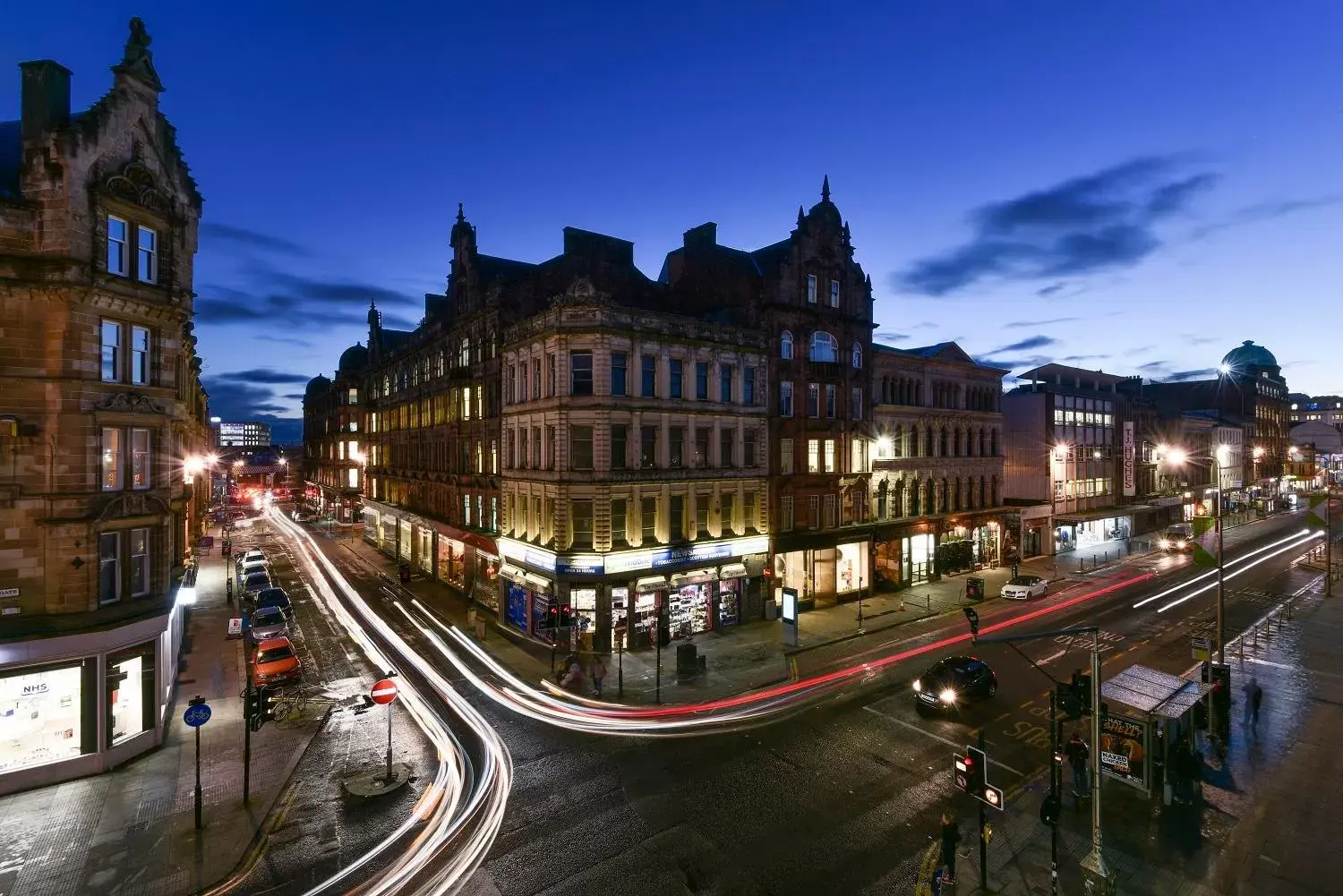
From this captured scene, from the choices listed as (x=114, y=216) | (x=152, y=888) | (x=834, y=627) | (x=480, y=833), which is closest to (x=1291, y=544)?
(x=834, y=627)

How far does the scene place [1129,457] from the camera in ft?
208

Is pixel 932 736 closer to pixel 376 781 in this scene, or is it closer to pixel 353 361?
A: pixel 376 781

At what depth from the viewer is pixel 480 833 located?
1461cm

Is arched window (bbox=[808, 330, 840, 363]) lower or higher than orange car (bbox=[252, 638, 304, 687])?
higher

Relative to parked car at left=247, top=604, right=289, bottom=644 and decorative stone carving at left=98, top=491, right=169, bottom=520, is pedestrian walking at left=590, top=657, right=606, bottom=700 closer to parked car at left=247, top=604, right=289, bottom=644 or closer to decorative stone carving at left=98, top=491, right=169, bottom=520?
parked car at left=247, top=604, right=289, bottom=644

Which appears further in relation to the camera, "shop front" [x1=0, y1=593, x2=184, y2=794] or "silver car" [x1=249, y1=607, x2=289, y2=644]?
"silver car" [x1=249, y1=607, x2=289, y2=644]

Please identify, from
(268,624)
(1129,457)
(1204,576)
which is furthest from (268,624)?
(1129,457)

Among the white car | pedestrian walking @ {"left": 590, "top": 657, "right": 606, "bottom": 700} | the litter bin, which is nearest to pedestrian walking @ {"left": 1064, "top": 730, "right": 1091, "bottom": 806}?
the litter bin

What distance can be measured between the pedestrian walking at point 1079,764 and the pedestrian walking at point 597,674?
1506 centimetres

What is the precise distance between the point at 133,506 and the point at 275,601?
1828 centimetres

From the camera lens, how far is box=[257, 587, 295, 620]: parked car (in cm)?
3459

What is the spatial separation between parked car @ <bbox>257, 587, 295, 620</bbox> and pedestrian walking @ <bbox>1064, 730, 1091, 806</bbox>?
3674 cm

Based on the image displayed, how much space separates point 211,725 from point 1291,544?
83.1 metres

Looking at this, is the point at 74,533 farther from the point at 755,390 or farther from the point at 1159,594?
the point at 1159,594
